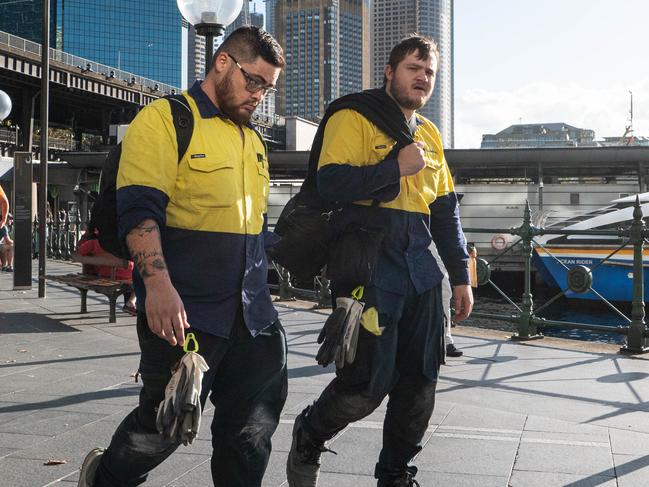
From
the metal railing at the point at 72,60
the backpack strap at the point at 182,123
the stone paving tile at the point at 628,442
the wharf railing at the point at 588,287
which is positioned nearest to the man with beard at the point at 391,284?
the backpack strap at the point at 182,123

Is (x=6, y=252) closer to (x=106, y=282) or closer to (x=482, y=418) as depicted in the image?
(x=106, y=282)

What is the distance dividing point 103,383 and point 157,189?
3.45m

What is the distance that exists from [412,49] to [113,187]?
1306mm

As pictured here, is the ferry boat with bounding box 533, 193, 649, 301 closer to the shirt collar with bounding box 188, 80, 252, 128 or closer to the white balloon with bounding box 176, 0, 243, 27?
the white balloon with bounding box 176, 0, 243, 27

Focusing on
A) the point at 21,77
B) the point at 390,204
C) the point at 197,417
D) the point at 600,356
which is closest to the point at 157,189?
the point at 197,417

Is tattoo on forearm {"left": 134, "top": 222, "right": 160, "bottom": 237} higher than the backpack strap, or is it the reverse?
the backpack strap

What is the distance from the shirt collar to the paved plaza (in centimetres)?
162

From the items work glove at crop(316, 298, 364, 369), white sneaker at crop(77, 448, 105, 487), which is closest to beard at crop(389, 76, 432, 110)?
work glove at crop(316, 298, 364, 369)

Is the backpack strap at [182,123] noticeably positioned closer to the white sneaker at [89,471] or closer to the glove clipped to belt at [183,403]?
the glove clipped to belt at [183,403]

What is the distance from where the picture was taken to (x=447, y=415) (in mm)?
4855

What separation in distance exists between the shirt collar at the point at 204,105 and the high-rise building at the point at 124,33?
119m

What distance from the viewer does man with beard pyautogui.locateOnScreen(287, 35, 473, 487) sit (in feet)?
9.89

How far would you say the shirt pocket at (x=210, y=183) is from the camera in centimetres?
263

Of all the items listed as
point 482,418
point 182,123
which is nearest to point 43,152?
point 482,418
